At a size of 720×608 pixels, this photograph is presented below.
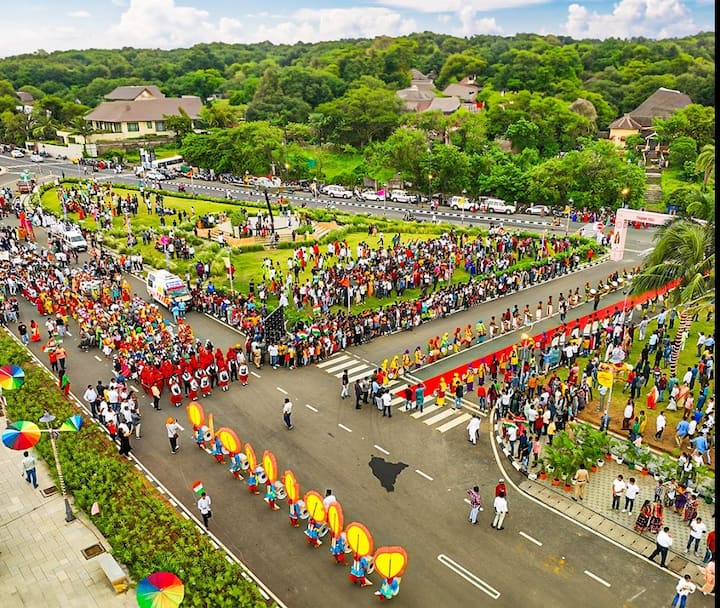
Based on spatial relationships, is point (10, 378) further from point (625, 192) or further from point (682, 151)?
point (682, 151)

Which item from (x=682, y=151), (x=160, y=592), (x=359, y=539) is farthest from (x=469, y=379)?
(x=682, y=151)

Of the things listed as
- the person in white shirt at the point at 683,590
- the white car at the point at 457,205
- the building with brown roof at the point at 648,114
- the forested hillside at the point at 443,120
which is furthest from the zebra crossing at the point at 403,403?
the building with brown roof at the point at 648,114

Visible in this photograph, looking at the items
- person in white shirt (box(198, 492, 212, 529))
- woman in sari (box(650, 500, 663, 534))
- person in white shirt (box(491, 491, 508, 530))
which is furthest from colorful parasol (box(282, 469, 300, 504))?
woman in sari (box(650, 500, 663, 534))

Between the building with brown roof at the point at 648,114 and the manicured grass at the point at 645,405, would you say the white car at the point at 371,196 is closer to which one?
the building with brown roof at the point at 648,114

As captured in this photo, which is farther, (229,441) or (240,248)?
(240,248)

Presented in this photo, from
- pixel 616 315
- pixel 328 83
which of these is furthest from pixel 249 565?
pixel 328 83
